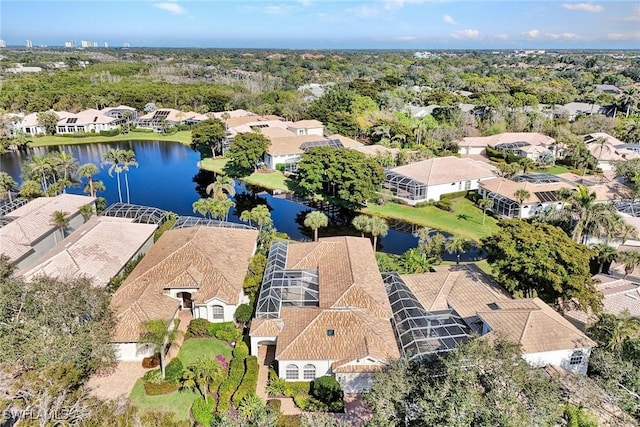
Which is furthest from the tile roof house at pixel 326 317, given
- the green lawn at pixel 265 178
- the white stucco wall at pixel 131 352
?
the green lawn at pixel 265 178

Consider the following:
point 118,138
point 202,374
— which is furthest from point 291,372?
point 118,138

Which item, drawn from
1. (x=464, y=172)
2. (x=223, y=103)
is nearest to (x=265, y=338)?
(x=464, y=172)

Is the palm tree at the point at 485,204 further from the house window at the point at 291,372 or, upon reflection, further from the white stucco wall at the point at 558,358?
the house window at the point at 291,372

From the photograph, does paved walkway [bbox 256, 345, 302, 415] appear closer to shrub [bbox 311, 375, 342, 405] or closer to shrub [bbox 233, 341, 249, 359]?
shrub [bbox 233, 341, 249, 359]

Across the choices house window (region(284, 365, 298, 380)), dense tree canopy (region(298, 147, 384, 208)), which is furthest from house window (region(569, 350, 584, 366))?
dense tree canopy (region(298, 147, 384, 208))

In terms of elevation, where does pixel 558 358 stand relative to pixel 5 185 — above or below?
below

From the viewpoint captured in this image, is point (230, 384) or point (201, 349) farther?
point (201, 349)

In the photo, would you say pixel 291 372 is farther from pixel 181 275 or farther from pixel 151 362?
pixel 181 275
